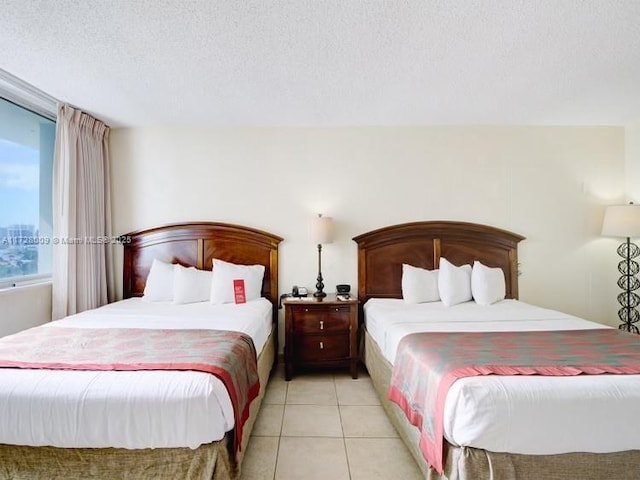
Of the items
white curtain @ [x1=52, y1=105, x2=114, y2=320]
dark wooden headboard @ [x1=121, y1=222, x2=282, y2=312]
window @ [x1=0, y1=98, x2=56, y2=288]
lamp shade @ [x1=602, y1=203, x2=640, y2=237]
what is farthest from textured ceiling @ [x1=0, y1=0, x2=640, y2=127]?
dark wooden headboard @ [x1=121, y1=222, x2=282, y2=312]

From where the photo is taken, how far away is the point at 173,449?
1.50 metres

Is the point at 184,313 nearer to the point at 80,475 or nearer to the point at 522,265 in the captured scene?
the point at 80,475

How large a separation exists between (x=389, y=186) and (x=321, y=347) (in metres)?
1.79

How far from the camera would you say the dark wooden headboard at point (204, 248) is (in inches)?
143

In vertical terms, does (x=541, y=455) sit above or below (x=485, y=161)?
below

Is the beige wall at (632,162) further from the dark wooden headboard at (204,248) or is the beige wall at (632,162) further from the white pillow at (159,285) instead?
the white pillow at (159,285)

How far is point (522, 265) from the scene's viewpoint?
3.76 m

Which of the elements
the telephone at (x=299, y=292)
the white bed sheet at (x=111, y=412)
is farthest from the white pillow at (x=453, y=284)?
the white bed sheet at (x=111, y=412)

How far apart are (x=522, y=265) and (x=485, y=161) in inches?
46.7

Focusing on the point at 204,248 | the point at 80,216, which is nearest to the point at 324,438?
the point at 204,248

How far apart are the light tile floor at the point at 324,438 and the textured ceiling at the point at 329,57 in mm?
2500

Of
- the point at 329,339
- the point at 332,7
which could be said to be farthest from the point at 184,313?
the point at 332,7

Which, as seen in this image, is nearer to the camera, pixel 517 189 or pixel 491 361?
pixel 491 361

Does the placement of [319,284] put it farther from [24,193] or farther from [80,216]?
[24,193]
